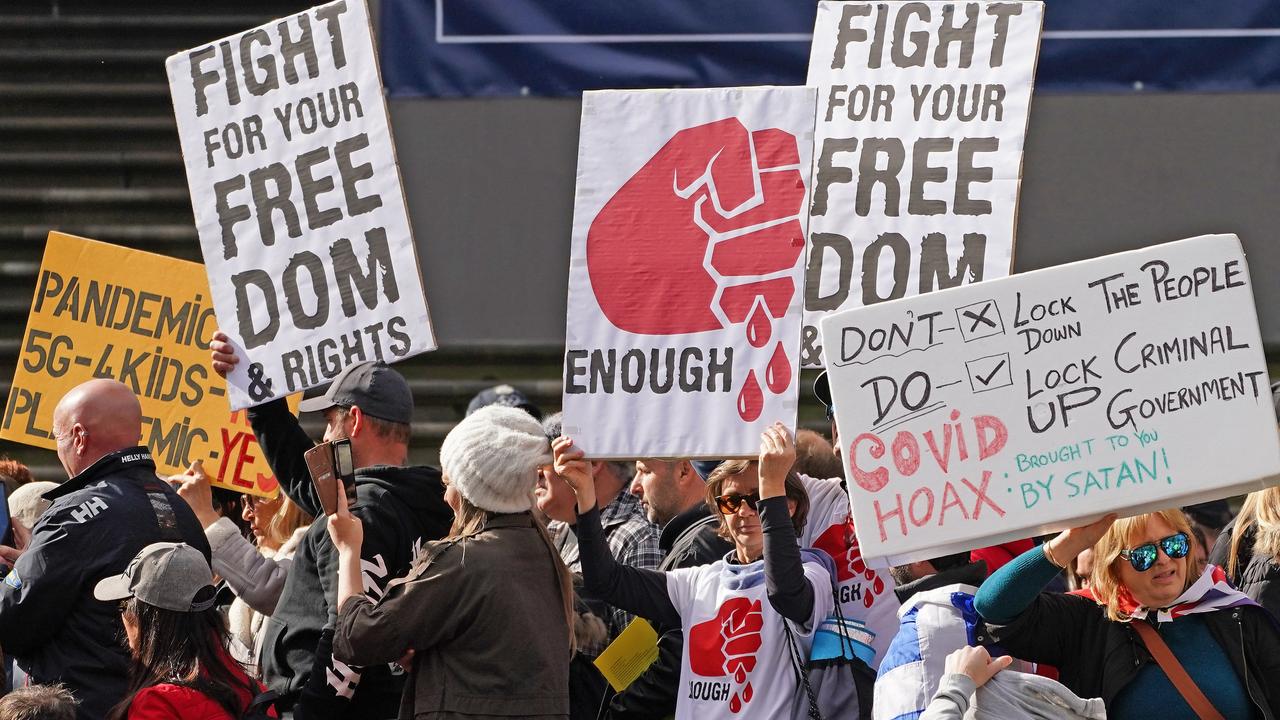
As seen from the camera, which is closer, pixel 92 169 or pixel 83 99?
pixel 92 169

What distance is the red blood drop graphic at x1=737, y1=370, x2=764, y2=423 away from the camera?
14.1 feet

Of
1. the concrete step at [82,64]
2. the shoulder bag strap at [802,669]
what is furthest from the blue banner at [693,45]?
the shoulder bag strap at [802,669]

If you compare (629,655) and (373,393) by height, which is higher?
(373,393)

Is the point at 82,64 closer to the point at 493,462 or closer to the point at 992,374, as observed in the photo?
the point at 493,462

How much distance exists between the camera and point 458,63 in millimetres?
7820

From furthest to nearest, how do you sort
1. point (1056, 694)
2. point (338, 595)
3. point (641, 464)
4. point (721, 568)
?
point (641, 464) → point (721, 568) → point (338, 595) → point (1056, 694)

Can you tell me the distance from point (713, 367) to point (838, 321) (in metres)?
0.64

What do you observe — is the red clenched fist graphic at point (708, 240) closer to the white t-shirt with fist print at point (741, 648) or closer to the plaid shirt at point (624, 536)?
the white t-shirt with fist print at point (741, 648)

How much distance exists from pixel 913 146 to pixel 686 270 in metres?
1.18

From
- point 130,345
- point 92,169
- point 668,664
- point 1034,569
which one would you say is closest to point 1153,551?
point 1034,569

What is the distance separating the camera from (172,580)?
153 inches

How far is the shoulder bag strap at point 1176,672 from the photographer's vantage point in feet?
12.1

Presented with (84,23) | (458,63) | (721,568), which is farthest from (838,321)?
(84,23)

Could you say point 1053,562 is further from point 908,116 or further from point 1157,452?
point 908,116
